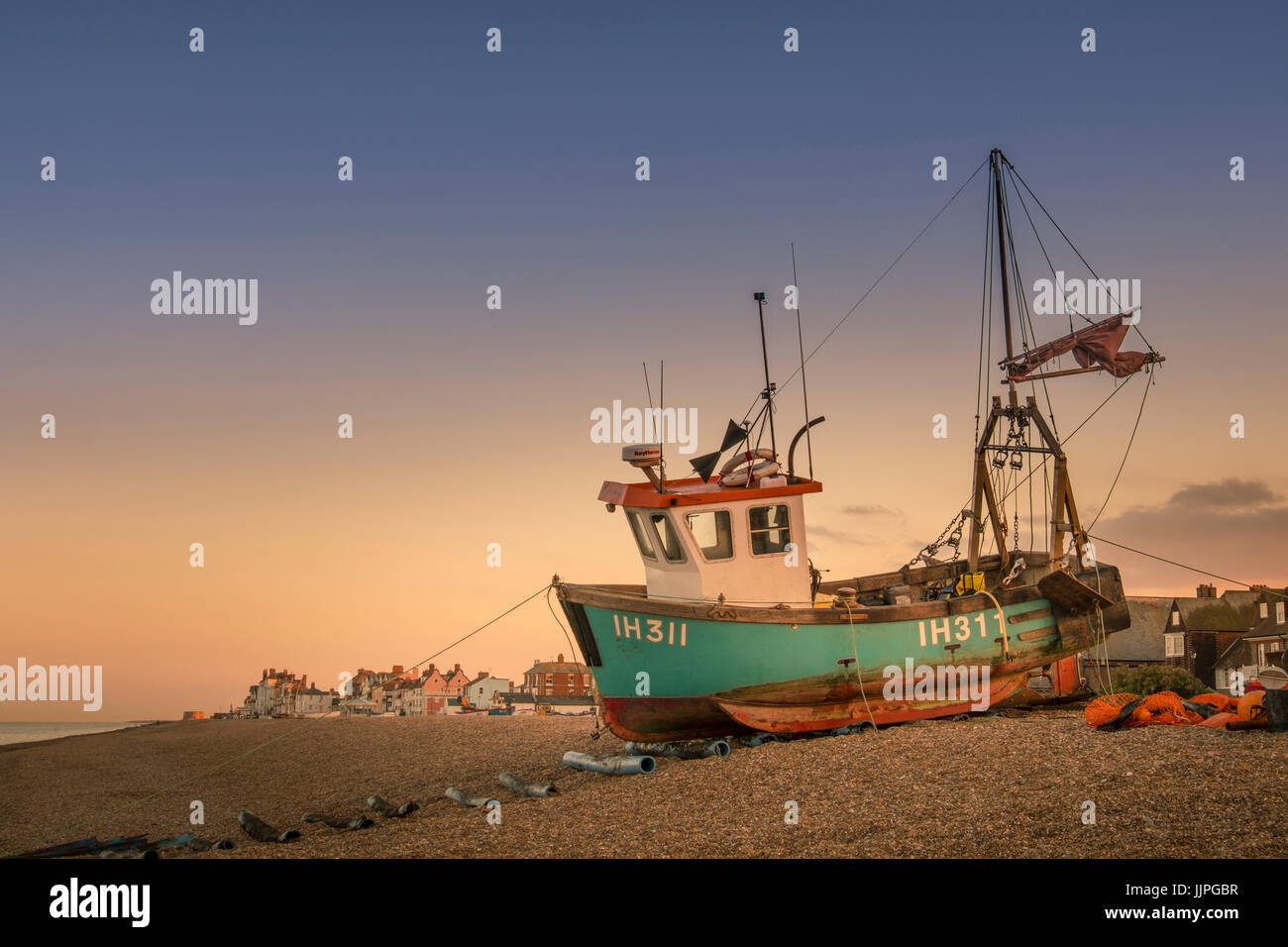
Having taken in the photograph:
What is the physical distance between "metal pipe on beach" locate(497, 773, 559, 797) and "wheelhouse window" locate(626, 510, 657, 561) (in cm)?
505

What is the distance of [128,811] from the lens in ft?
62.8

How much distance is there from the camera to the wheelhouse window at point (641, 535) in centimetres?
2047

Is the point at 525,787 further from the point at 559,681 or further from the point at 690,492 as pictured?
the point at 559,681

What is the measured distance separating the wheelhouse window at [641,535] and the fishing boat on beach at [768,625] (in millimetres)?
37

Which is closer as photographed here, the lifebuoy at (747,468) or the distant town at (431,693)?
the lifebuoy at (747,468)

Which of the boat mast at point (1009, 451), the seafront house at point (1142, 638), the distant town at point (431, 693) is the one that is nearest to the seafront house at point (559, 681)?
the distant town at point (431, 693)

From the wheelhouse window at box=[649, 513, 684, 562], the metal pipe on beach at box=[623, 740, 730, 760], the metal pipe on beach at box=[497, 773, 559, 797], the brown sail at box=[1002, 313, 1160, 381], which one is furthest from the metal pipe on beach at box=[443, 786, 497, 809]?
the brown sail at box=[1002, 313, 1160, 381]

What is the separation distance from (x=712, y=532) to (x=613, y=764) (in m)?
4.85

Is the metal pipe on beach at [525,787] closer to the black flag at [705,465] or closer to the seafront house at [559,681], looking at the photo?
the black flag at [705,465]

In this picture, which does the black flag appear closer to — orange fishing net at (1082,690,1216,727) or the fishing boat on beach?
the fishing boat on beach

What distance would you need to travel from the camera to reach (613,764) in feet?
57.2

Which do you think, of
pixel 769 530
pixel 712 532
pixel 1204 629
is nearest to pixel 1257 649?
pixel 1204 629
